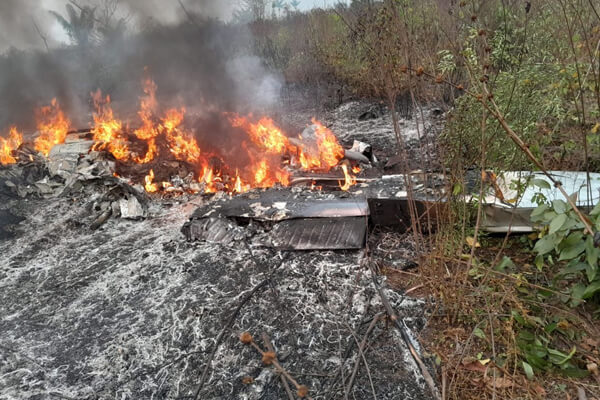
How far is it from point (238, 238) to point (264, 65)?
1066 cm

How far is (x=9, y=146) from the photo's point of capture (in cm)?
790

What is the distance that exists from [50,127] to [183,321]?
9038mm

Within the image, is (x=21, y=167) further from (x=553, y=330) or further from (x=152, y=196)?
(x=553, y=330)

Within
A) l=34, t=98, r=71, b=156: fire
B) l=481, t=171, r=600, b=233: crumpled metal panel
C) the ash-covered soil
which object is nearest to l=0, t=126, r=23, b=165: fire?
l=34, t=98, r=71, b=156: fire

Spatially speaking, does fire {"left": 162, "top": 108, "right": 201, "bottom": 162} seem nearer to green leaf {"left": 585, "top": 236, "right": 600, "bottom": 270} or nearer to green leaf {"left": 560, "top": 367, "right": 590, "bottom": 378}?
green leaf {"left": 585, "top": 236, "right": 600, "bottom": 270}

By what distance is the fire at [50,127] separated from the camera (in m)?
8.47

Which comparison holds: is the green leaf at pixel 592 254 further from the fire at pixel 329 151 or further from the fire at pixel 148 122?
the fire at pixel 148 122

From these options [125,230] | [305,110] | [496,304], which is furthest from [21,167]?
[496,304]

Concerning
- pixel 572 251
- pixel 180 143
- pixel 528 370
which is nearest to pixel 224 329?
pixel 528 370

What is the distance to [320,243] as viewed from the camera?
4.05 metres

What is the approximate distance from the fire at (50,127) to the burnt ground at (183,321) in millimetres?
4784

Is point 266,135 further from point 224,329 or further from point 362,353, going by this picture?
point 362,353

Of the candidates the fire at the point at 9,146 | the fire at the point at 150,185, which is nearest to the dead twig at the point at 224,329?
the fire at the point at 150,185

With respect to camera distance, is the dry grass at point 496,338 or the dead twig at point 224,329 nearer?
the dry grass at point 496,338
